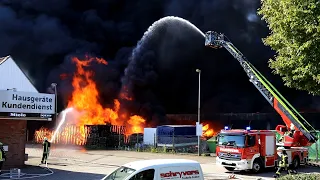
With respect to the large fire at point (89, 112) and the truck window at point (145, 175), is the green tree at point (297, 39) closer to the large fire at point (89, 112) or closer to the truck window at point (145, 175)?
the truck window at point (145, 175)

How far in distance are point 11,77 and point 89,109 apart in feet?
89.9

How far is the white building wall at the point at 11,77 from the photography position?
18.2 m

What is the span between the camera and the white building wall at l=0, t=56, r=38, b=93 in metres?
18.2

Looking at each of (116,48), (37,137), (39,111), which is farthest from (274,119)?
(39,111)

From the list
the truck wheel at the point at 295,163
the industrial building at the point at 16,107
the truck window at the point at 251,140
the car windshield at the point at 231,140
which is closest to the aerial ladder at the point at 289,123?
the truck wheel at the point at 295,163

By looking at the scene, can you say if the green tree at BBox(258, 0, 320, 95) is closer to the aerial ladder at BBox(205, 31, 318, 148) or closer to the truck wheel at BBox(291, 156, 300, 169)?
the truck wheel at BBox(291, 156, 300, 169)

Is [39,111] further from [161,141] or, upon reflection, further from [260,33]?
[260,33]

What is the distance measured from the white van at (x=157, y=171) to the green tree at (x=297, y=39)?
178 inches

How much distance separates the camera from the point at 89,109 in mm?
45844

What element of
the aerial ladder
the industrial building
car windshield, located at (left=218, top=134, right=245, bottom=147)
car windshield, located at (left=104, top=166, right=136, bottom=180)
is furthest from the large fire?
car windshield, located at (left=104, top=166, right=136, bottom=180)

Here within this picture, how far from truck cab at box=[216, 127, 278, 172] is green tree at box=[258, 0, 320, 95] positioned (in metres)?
6.68

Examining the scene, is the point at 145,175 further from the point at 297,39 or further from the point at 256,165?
the point at 256,165

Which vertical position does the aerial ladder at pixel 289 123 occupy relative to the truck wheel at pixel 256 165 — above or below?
above

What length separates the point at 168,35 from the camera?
4988cm
